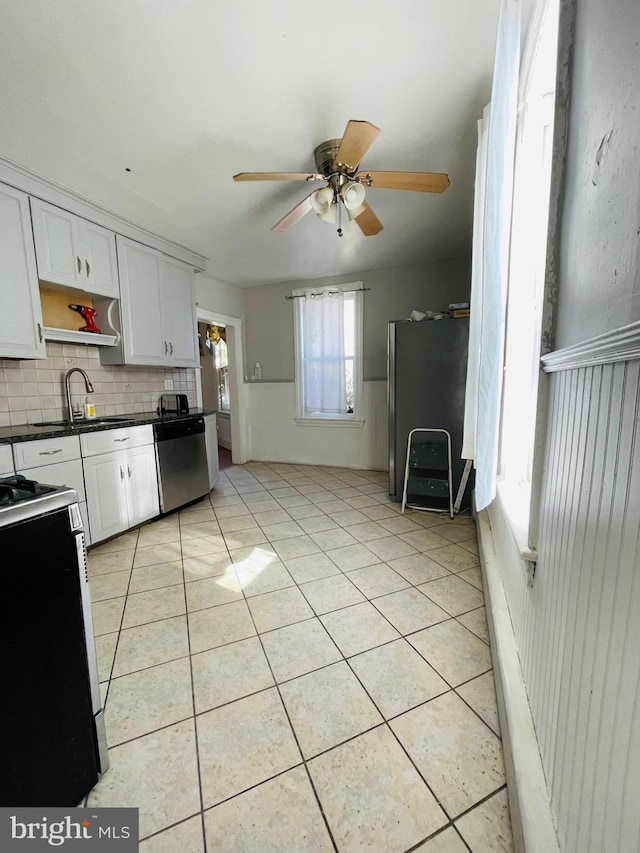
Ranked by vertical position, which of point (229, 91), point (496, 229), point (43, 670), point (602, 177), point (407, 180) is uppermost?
point (229, 91)

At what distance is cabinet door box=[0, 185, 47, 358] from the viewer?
2.06 m

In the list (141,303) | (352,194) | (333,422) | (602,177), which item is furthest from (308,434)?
(602,177)

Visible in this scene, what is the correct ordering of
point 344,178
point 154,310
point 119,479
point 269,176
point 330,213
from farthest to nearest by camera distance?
point 154,310 → point 119,479 → point 330,213 → point 344,178 → point 269,176

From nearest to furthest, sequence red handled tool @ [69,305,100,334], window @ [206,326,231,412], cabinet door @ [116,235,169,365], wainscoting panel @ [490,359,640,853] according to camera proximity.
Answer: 1. wainscoting panel @ [490,359,640,853]
2. red handled tool @ [69,305,100,334]
3. cabinet door @ [116,235,169,365]
4. window @ [206,326,231,412]

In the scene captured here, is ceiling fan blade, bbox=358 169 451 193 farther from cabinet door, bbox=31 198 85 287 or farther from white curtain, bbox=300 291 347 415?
white curtain, bbox=300 291 347 415

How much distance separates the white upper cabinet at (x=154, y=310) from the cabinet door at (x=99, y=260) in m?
0.06

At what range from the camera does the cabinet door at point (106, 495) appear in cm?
230

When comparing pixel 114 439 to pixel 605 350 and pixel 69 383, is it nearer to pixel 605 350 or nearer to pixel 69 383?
pixel 69 383

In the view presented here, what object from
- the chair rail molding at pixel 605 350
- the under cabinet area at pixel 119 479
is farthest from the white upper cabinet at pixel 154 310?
the chair rail molding at pixel 605 350

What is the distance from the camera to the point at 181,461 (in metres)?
3.05

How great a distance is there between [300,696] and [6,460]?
1.93m

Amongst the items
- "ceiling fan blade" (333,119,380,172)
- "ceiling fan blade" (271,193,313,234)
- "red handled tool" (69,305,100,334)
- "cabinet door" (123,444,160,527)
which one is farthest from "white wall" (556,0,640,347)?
"red handled tool" (69,305,100,334)

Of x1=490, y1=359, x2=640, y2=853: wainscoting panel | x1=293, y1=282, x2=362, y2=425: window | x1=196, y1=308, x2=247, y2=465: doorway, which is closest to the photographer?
x1=490, y1=359, x2=640, y2=853: wainscoting panel

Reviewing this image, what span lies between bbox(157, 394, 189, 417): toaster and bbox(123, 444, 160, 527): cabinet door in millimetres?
713
